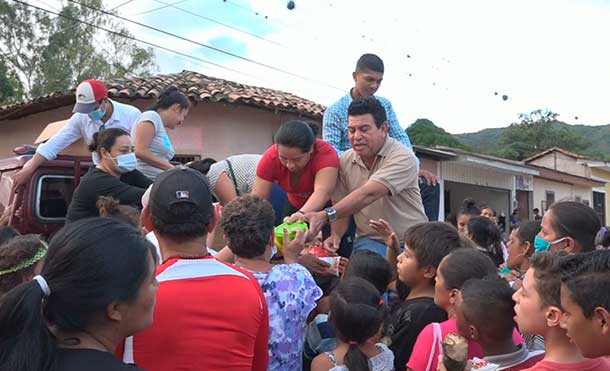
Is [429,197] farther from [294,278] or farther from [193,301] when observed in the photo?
[193,301]

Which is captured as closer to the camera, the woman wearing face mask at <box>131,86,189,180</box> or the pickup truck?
the woman wearing face mask at <box>131,86,189,180</box>

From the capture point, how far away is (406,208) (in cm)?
433

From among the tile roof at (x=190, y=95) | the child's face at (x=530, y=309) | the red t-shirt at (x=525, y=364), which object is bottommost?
the red t-shirt at (x=525, y=364)

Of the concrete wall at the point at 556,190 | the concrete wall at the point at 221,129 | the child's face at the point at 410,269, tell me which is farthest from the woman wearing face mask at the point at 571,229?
the concrete wall at the point at 556,190

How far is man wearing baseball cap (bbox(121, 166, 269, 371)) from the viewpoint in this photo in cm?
221

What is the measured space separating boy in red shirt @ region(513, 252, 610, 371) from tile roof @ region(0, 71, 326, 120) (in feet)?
38.0

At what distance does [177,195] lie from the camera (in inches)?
92.5

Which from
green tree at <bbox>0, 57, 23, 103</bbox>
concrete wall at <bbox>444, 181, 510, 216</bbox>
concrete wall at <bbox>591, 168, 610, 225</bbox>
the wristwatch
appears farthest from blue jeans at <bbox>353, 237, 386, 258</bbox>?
concrete wall at <bbox>591, 168, 610, 225</bbox>

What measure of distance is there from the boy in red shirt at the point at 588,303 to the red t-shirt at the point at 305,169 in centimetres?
224

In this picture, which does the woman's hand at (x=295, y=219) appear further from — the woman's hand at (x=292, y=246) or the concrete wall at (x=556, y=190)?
the concrete wall at (x=556, y=190)

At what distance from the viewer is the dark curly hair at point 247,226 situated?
9.30 feet

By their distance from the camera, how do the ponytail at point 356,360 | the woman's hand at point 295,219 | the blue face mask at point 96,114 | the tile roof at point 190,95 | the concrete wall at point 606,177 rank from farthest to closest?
the concrete wall at point 606,177 < the tile roof at point 190,95 < the blue face mask at point 96,114 < the woman's hand at point 295,219 < the ponytail at point 356,360

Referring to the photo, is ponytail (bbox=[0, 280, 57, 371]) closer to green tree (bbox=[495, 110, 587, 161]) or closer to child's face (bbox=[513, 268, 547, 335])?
child's face (bbox=[513, 268, 547, 335])

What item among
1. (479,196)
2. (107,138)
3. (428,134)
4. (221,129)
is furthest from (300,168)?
(428,134)
